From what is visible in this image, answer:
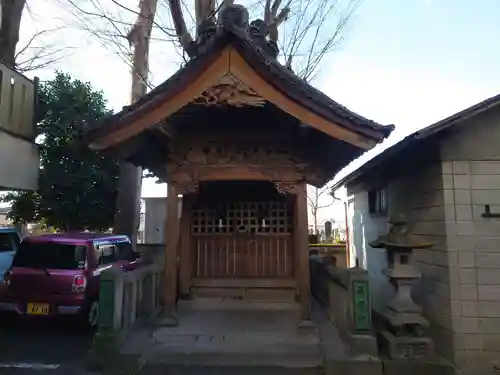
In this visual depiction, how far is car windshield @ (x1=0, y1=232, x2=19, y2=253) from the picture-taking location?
11609 mm

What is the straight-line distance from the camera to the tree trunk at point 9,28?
1262cm

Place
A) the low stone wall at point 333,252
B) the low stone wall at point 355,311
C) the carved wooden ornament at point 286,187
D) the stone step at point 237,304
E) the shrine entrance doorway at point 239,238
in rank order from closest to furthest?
the low stone wall at point 355,311, the carved wooden ornament at point 286,187, the stone step at point 237,304, the shrine entrance doorway at point 239,238, the low stone wall at point 333,252

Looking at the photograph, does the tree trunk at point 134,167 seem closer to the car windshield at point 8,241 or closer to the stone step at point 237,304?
the car windshield at point 8,241

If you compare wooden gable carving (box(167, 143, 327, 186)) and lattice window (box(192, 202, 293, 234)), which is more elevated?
wooden gable carving (box(167, 143, 327, 186))

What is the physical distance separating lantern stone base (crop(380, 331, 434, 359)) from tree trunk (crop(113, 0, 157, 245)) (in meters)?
8.11

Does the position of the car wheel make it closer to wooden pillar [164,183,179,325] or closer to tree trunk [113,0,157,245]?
wooden pillar [164,183,179,325]

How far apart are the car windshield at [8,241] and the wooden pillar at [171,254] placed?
7619 mm

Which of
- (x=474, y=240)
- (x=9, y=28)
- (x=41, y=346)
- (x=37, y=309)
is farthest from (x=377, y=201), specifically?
(x=9, y=28)

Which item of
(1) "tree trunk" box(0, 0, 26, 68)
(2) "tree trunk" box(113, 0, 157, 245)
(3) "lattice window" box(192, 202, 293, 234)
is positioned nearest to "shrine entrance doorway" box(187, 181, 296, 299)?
(3) "lattice window" box(192, 202, 293, 234)

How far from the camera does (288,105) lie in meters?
5.41

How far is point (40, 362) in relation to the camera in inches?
240

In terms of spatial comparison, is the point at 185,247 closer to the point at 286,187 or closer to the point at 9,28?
the point at 286,187

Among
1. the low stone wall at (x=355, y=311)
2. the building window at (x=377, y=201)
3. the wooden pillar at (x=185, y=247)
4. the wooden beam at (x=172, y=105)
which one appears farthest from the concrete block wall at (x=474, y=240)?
the wooden pillar at (x=185, y=247)

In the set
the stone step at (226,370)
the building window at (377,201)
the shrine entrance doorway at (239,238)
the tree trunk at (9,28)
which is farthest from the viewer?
the tree trunk at (9,28)
